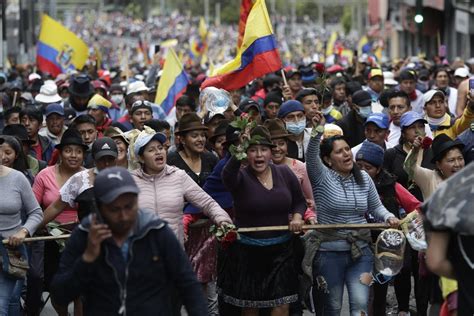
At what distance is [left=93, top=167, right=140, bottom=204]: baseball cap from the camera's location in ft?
19.7

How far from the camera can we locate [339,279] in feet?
29.6

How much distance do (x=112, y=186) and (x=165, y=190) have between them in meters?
2.78

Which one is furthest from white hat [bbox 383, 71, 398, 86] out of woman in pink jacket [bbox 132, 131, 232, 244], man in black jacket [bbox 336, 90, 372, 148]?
woman in pink jacket [bbox 132, 131, 232, 244]

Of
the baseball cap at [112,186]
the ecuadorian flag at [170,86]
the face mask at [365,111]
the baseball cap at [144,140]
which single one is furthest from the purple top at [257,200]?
the ecuadorian flag at [170,86]

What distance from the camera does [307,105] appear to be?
13203mm

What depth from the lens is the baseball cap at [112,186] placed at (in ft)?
19.7

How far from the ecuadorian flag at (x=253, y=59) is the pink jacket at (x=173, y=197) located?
460cm

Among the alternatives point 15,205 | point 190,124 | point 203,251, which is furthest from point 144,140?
point 190,124

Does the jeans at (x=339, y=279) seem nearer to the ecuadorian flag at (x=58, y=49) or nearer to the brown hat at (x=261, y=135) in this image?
the brown hat at (x=261, y=135)

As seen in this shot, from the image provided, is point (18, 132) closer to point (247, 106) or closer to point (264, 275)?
point (247, 106)

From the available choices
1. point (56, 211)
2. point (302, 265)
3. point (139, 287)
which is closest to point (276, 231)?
point (302, 265)

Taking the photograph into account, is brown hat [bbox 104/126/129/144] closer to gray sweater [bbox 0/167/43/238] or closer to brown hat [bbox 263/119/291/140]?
brown hat [bbox 263/119/291/140]

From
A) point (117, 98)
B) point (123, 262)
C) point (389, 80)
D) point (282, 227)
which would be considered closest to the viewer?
point (123, 262)

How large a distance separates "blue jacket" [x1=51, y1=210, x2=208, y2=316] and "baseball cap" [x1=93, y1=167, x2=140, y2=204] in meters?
0.22
